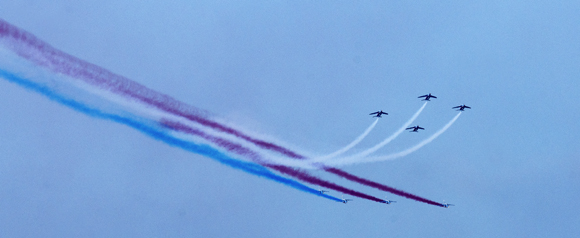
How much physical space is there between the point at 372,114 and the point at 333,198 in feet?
29.3

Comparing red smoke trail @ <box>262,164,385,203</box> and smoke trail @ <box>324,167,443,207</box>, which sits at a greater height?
smoke trail @ <box>324,167,443,207</box>

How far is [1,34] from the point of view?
80.1 ft

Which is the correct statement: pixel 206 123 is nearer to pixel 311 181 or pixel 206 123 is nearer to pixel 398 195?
pixel 311 181

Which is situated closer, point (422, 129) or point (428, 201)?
point (428, 201)

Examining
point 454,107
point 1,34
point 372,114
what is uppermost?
point 454,107

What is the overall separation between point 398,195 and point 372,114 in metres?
7.21

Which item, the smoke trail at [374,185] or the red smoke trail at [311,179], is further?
the smoke trail at [374,185]

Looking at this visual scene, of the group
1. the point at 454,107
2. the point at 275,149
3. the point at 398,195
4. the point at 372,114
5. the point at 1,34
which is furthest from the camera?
the point at 454,107

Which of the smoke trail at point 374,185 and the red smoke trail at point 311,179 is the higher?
the smoke trail at point 374,185

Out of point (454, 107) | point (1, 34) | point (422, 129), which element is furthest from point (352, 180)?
point (1, 34)

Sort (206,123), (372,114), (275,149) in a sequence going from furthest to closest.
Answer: (372,114) → (275,149) → (206,123)

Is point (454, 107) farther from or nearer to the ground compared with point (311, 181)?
farther from the ground

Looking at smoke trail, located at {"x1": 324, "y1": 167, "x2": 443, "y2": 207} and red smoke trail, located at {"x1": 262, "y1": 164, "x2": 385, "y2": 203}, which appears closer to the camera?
red smoke trail, located at {"x1": 262, "y1": 164, "x2": 385, "y2": 203}

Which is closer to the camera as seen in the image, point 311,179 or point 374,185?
point 311,179
